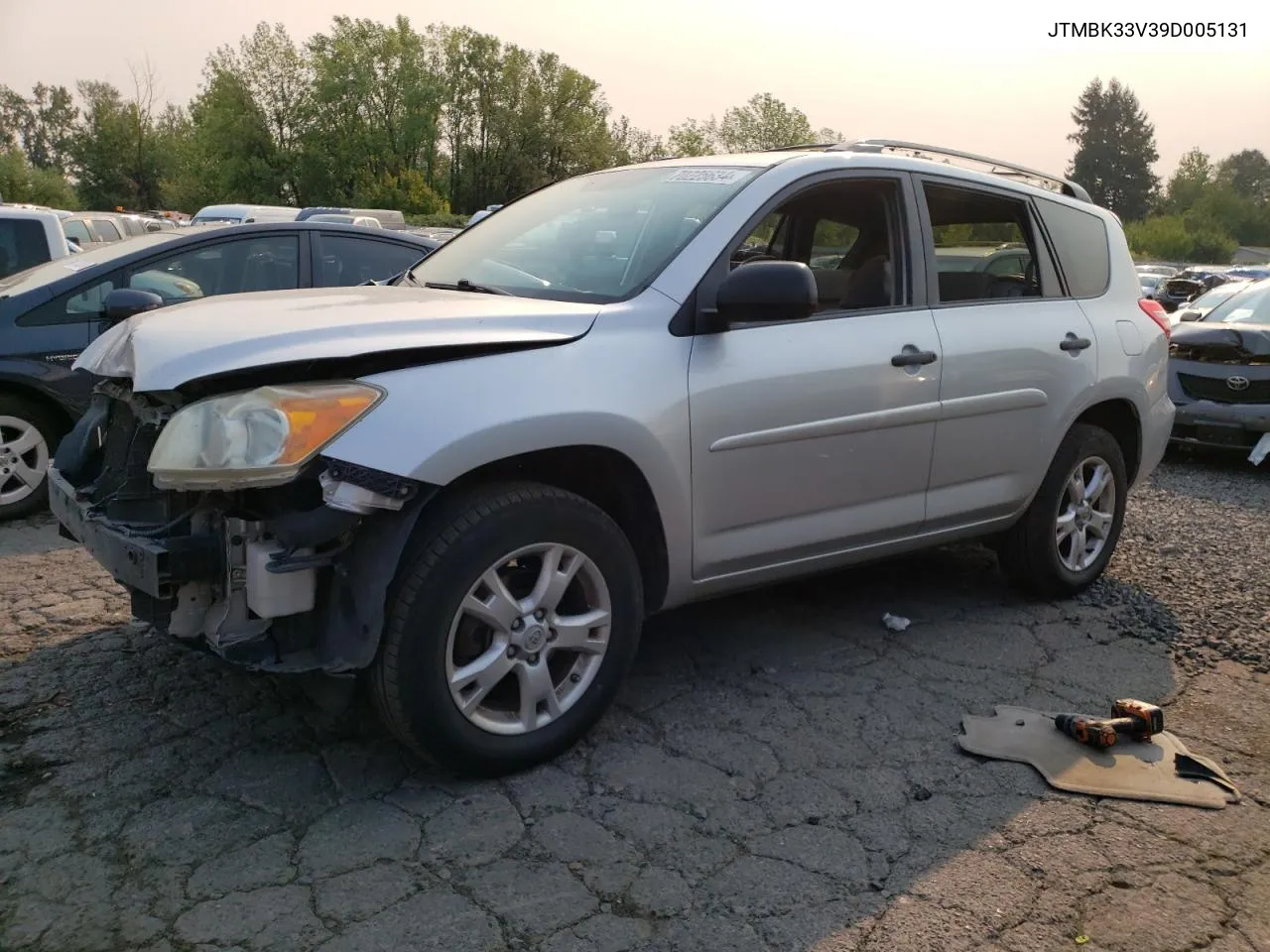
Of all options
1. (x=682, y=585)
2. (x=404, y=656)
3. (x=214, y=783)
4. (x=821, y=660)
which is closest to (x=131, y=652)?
(x=214, y=783)

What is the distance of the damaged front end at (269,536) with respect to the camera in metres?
2.79

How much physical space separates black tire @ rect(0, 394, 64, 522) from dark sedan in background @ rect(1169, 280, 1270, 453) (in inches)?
303

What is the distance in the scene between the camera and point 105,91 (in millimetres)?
66125

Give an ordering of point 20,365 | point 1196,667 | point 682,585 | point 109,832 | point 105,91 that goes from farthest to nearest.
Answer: point 105,91
point 20,365
point 1196,667
point 682,585
point 109,832

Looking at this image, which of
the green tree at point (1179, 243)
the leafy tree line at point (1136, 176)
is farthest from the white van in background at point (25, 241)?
the leafy tree line at point (1136, 176)

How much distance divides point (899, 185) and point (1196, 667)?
223 centimetres

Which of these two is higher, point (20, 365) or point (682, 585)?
point (20, 365)

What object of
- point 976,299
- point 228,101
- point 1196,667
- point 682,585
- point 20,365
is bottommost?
point 1196,667

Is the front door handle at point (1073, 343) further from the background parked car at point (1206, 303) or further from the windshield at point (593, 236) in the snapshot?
the background parked car at point (1206, 303)

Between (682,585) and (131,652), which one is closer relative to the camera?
(682,585)

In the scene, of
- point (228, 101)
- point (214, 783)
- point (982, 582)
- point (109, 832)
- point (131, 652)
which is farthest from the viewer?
point (228, 101)

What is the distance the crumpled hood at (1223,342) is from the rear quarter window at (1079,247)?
4.40 meters

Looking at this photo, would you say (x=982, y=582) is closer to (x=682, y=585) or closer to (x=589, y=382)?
(x=682, y=585)

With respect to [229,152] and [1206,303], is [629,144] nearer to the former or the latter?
[229,152]
